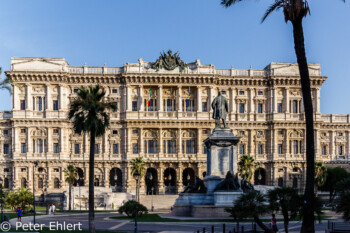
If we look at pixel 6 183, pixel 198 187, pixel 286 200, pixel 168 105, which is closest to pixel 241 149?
pixel 168 105

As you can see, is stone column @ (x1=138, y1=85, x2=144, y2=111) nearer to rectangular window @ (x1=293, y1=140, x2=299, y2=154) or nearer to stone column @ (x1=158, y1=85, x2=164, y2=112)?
stone column @ (x1=158, y1=85, x2=164, y2=112)

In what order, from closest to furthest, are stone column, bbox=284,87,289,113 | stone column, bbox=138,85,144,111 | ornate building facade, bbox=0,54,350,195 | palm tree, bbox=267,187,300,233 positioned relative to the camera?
palm tree, bbox=267,187,300,233 < ornate building facade, bbox=0,54,350,195 < stone column, bbox=138,85,144,111 < stone column, bbox=284,87,289,113

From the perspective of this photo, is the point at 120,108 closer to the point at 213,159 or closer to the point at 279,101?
the point at 279,101

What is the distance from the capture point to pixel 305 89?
2527 centimetres

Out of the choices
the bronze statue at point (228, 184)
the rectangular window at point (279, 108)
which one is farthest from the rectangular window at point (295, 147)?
the bronze statue at point (228, 184)

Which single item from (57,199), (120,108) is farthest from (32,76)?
(57,199)

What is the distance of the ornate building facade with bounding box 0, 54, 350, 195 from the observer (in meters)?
81.0

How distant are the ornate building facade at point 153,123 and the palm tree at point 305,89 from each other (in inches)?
2244

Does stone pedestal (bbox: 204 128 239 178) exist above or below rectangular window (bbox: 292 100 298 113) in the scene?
below

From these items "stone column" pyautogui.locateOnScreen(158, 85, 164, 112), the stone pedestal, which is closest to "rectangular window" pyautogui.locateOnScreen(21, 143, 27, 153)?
"stone column" pyautogui.locateOnScreen(158, 85, 164, 112)

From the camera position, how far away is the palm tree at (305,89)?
23859mm

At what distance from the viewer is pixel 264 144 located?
86375 millimetres

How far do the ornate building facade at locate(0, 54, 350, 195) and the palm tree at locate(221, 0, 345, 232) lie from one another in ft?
187

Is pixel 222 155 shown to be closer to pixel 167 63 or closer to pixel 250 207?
pixel 250 207
